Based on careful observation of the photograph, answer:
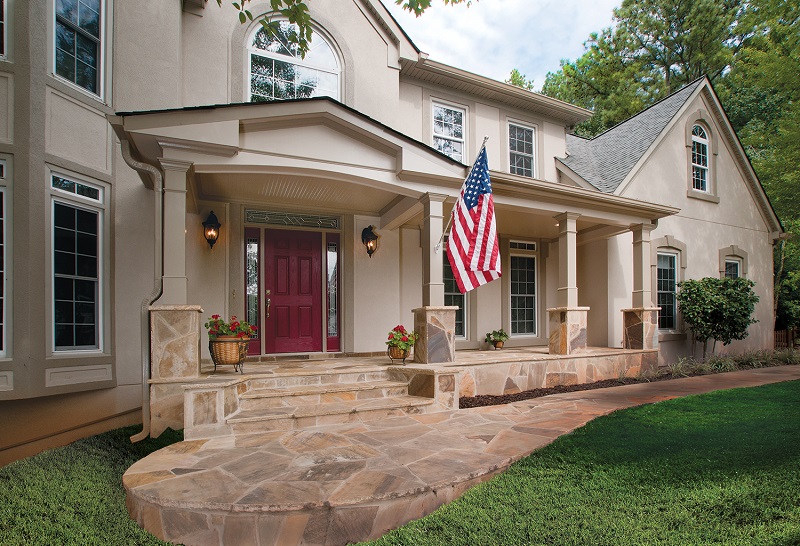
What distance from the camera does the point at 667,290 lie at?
1016 centimetres

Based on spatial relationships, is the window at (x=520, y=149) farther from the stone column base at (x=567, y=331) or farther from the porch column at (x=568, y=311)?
the stone column base at (x=567, y=331)

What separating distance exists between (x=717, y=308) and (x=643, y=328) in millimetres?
2302

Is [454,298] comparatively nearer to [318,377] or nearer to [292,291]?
[292,291]

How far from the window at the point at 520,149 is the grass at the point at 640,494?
670cm

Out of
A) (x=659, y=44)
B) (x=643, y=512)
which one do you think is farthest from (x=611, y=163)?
(x=659, y=44)

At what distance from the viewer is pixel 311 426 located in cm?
441

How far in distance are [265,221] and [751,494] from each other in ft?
21.9

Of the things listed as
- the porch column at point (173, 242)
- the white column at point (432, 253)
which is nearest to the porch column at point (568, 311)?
the white column at point (432, 253)

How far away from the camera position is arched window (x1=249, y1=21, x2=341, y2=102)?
7.04 metres

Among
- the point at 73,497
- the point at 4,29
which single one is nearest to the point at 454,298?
the point at 73,497

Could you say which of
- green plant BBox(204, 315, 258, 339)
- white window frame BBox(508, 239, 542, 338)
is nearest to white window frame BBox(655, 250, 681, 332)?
white window frame BBox(508, 239, 542, 338)

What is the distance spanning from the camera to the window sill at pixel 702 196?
1065 centimetres

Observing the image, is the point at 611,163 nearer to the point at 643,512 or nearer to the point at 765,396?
the point at 765,396

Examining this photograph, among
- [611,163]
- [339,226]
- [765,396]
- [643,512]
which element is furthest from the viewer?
[611,163]
